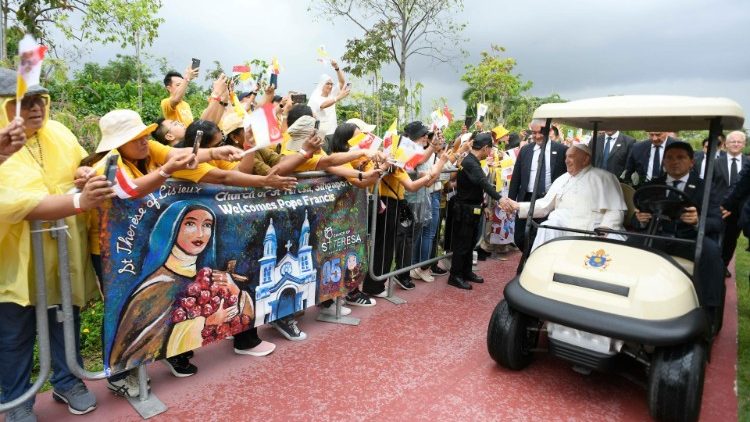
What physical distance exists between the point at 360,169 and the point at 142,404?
276 centimetres

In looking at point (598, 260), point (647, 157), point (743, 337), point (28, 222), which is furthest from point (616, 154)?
point (28, 222)

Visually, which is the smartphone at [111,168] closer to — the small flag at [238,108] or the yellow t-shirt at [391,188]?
the small flag at [238,108]

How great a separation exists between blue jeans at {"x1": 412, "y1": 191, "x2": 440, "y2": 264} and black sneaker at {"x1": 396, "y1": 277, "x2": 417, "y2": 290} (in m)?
0.27

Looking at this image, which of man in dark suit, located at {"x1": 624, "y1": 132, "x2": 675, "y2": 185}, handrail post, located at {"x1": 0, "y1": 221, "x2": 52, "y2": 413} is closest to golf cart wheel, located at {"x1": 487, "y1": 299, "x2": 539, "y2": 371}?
handrail post, located at {"x1": 0, "y1": 221, "x2": 52, "y2": 413}

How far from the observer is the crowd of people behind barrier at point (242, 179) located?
2594 millimetres

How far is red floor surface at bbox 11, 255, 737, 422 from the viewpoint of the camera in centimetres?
315

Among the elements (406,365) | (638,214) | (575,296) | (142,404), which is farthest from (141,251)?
(638,214)

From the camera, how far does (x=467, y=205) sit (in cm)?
595

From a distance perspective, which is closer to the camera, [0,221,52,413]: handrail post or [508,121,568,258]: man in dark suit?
[0,221,52,413]: handrail post

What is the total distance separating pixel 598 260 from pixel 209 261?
286 cm

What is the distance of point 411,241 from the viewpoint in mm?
5676

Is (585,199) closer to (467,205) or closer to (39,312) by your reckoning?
(467,205)

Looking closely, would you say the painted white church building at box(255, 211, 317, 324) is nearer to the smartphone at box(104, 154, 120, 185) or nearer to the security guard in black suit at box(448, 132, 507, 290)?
the smartphone at box(104, 154, 120, 185)

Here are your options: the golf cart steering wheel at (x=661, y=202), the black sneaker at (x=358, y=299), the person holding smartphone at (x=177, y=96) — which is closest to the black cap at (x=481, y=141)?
the golf cart steering wheel at (x=661, y=202)
